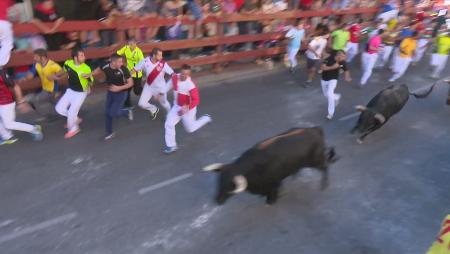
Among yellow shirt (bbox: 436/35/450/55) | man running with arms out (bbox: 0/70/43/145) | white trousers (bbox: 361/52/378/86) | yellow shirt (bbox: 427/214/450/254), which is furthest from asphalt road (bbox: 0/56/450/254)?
yellow shirt (bbox: 436/35/450/55)

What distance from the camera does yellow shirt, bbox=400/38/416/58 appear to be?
36.1 ft

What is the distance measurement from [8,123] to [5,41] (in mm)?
1915

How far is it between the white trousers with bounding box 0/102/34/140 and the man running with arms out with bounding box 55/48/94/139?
65 centimetres

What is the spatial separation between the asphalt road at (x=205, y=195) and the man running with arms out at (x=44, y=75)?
2.56 feet

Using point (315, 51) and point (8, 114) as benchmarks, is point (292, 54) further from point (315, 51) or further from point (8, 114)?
point (8, 114)

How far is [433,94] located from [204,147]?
23.7 feet

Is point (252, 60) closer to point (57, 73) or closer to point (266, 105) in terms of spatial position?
point (266, 105)

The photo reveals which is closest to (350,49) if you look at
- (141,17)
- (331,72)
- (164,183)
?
(331,72)

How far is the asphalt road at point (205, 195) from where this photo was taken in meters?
4.69

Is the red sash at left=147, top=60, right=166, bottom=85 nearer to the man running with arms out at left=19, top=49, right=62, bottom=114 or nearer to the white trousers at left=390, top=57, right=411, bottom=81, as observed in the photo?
the man running with arms out at left=19, top=49, right=62, bottom=114

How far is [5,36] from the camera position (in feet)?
24.3

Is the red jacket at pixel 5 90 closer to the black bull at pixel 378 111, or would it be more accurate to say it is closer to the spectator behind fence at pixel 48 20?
the spectator behind fence at pixel 48 20

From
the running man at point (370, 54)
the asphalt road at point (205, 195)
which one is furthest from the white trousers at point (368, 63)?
the asphalt road at point (205, 195)

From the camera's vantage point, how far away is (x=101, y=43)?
9.27m
